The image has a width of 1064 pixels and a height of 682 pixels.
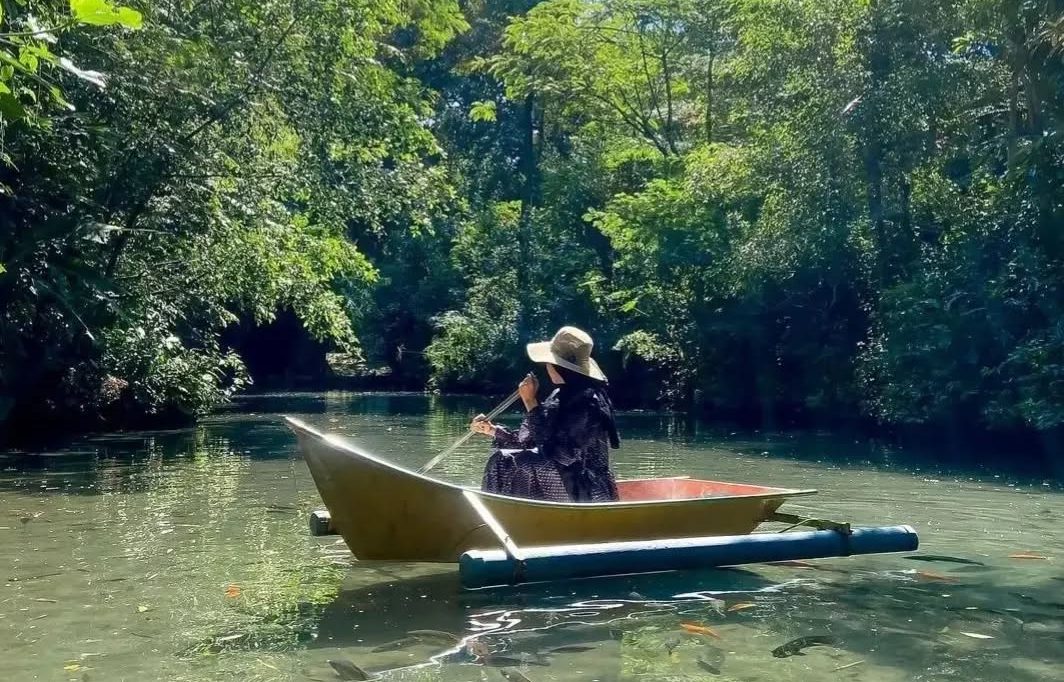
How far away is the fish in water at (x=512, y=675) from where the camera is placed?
550cm

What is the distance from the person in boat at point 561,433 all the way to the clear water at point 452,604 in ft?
2.28

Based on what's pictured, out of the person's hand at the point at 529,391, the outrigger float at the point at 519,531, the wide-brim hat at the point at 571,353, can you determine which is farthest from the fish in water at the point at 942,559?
the person's hand at the point at 529,391

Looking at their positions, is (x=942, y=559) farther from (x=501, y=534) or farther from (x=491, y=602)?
(x=501, y=534)

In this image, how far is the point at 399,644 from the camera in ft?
20.4

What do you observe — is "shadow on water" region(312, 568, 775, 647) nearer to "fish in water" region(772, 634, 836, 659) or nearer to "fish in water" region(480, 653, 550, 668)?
"fish in water" region(480, 653, 550, 668)

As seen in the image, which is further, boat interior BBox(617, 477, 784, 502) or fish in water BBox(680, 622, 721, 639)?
boat interior BBox(617, 477, 784, 502)

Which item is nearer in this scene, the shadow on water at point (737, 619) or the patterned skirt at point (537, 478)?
the shadow on water at point (737, 619)

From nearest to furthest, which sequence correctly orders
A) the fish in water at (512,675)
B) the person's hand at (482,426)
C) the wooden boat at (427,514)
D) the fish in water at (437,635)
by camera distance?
the fish in water at (512,675)
the fish in water at (437,635)
the wooden boat at (427,514)
the person's hand at (482,426)

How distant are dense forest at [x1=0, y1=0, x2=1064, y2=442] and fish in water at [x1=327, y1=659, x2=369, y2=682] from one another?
5.32 m

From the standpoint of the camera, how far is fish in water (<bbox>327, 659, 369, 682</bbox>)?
5.53 meters

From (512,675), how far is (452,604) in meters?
1.69

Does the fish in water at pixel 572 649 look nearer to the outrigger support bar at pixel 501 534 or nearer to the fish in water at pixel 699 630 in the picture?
the outrigger support bar at pixel 501 534

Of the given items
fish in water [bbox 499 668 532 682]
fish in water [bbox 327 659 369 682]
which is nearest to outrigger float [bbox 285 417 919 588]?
fish in water [bbox 499 668 532 682]

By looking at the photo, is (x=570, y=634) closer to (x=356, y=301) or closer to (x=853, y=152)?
(x=853, y=152)
